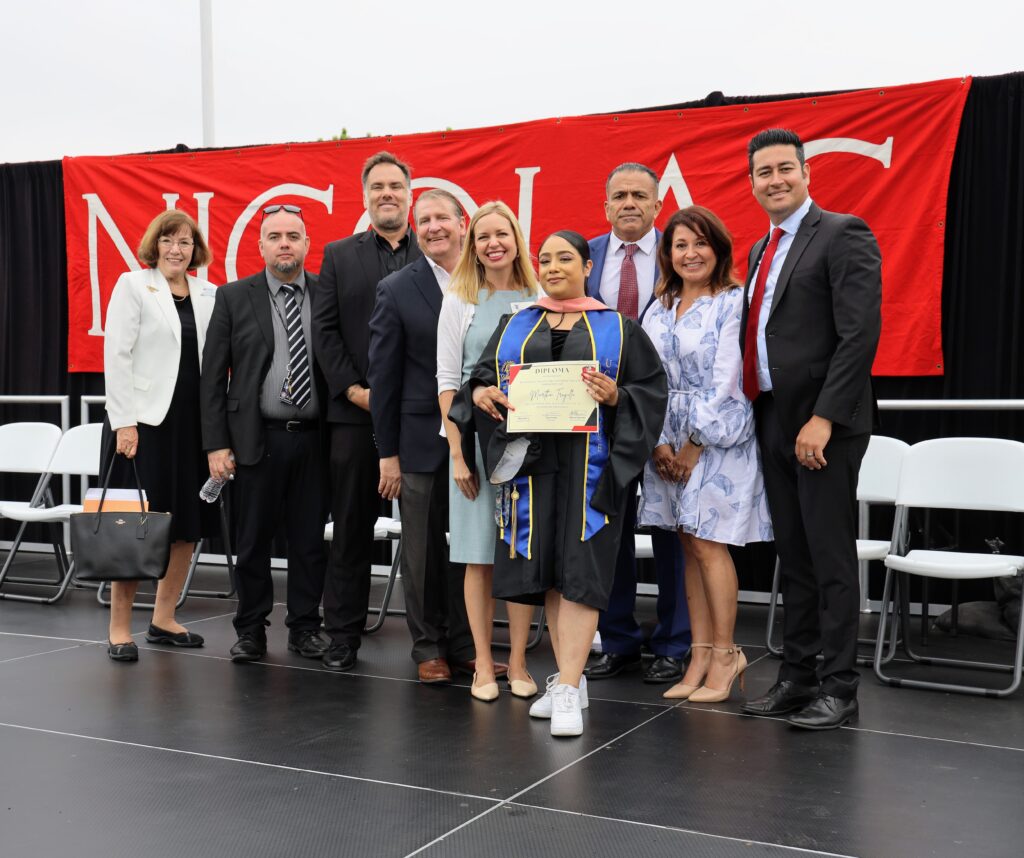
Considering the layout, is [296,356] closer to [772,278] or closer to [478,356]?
[478,356]

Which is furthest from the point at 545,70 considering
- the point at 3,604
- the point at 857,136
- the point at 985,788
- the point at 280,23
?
the point at 985,788

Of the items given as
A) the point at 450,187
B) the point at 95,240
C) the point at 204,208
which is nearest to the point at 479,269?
the point at 450,187

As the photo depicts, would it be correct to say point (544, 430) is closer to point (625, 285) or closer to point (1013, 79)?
point (625, 285)

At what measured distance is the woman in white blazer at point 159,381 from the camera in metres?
4.22

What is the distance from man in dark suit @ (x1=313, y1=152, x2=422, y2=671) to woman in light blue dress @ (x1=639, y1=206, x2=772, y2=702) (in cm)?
107

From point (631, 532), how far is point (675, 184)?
216 cm

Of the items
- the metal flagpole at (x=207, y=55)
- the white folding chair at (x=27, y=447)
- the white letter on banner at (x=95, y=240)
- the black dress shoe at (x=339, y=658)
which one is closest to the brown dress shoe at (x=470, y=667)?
the black dress shoe at (x=339, y=658)

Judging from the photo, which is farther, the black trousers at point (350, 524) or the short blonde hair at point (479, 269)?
the black trousers at point (350, 524)

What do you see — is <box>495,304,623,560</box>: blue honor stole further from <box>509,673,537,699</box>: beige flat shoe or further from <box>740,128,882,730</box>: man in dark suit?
<box>509,673,537,699</box>: beige flat shoe

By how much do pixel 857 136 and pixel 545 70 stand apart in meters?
3.40

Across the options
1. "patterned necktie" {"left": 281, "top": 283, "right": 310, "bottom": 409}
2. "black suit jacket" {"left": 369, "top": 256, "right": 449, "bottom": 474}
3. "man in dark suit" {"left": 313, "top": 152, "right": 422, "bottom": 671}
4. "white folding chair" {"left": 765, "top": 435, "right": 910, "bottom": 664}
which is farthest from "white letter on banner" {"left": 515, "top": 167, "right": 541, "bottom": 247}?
"white folding chair" {"left": 765, "top": 435, "right": 910, "bottom": 664}

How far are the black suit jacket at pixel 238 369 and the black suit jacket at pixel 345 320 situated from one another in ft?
0.31

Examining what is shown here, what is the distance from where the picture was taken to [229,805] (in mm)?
2590

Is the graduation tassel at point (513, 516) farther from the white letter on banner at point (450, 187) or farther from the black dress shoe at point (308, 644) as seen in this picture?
the white letter on banner at point (450, 187)
